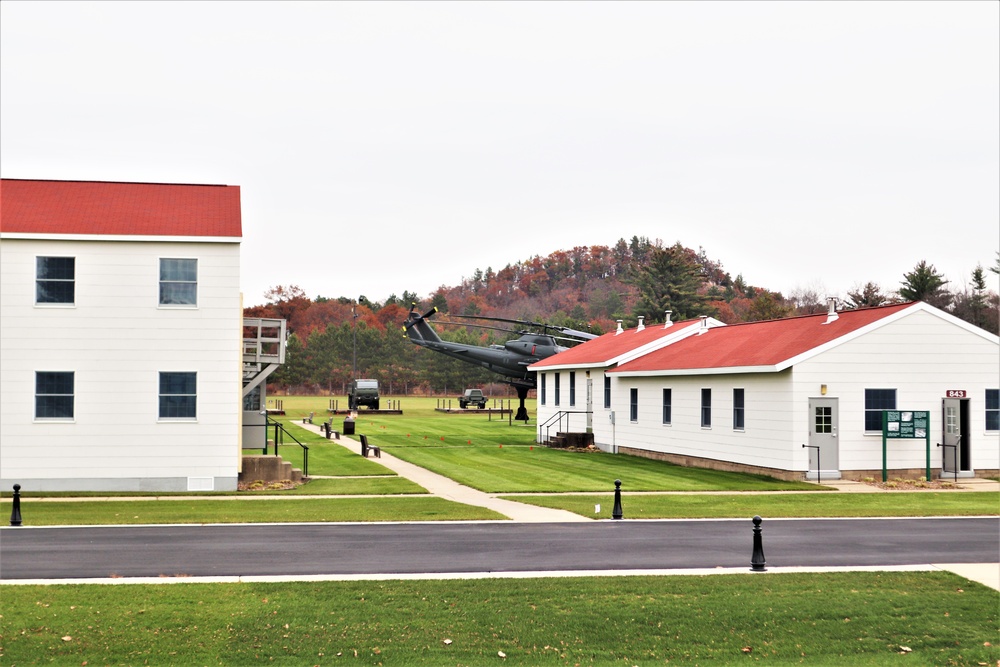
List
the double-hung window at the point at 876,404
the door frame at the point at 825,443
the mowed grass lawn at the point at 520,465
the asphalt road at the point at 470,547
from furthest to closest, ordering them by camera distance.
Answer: the double-hung window at the point at 876,404 → the door frame at the point at 825,443 → the mowed grass lawn at the point at 520,465 → the asphalt road at the point at 470,547

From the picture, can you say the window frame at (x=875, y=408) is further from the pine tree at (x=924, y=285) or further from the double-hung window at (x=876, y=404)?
the pine tree at (x=924, y=285)

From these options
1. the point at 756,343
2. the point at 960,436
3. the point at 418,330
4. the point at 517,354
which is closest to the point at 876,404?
the point at 960,436

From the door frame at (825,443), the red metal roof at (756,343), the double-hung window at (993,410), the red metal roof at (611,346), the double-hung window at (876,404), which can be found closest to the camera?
the door frame at (825,443)

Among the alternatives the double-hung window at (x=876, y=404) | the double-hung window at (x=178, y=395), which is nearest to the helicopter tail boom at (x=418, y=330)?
the double-hung window at (x=876, y=404)

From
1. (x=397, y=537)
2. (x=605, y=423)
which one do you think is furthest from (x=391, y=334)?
(x=397, y=537)

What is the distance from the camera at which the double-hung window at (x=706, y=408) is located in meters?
36.3

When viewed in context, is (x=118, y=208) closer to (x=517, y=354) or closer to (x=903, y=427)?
(x=903, y=427)

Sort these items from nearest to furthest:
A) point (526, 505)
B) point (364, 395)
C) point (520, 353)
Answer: point (526, 505), point (520, 353), point (364, 395)

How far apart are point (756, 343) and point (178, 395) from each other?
19260 millimetres

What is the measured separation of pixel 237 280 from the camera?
28.5 m

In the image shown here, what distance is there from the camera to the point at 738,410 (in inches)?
1355

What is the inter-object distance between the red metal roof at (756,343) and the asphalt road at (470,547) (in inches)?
424

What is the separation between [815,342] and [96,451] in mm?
20875

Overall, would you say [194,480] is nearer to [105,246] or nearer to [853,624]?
[105,246]
